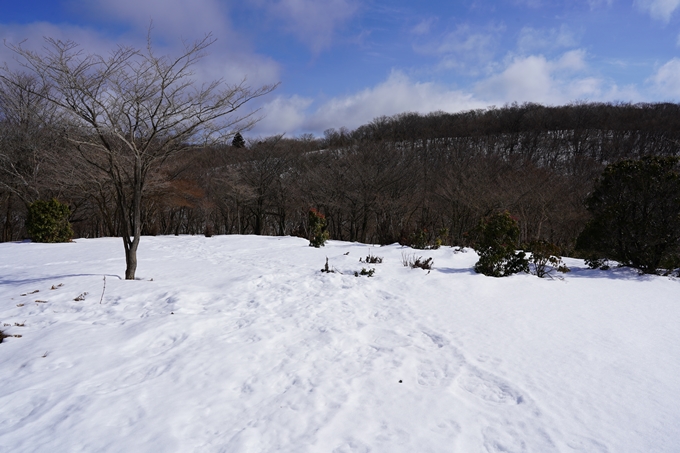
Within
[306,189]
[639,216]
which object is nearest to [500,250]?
[639,216]

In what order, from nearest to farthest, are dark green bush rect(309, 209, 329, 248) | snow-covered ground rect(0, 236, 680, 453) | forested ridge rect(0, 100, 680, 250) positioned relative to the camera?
1. snow-covered ground rect(0, 236, 680, 453)
2. dark green bush rect(309, 209, 329, 248)
3. forested ridge rect(0, 100, 680, 250)

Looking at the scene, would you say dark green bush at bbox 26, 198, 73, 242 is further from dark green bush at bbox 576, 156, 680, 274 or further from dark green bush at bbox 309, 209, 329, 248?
dark green bush at bbox 576, 156, 680, 274

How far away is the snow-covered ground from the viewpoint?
248cm

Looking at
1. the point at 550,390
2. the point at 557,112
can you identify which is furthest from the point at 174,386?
the point at 557,112

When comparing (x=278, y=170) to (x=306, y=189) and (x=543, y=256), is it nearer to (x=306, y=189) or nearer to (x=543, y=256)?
(x=306, y=189)

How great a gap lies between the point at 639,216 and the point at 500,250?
3798 millimetres

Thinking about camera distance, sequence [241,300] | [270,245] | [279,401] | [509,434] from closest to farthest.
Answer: [509,434] → [279,401] → [241,300] → [270,245]

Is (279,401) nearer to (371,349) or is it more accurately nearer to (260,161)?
(371,349)

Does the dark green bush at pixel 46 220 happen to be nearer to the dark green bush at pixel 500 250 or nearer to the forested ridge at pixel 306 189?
the forested ridge at pixel 306 189

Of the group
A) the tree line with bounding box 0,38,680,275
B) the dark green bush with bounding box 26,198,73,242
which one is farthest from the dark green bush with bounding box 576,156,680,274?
the dark green bush with bounding box 26,198,73,242

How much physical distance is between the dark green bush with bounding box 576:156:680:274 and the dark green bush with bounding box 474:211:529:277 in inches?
95.0

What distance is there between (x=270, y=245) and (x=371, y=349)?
10069 millimetres

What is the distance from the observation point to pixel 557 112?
208 ft

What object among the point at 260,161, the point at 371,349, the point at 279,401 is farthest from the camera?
the point at 260,161
